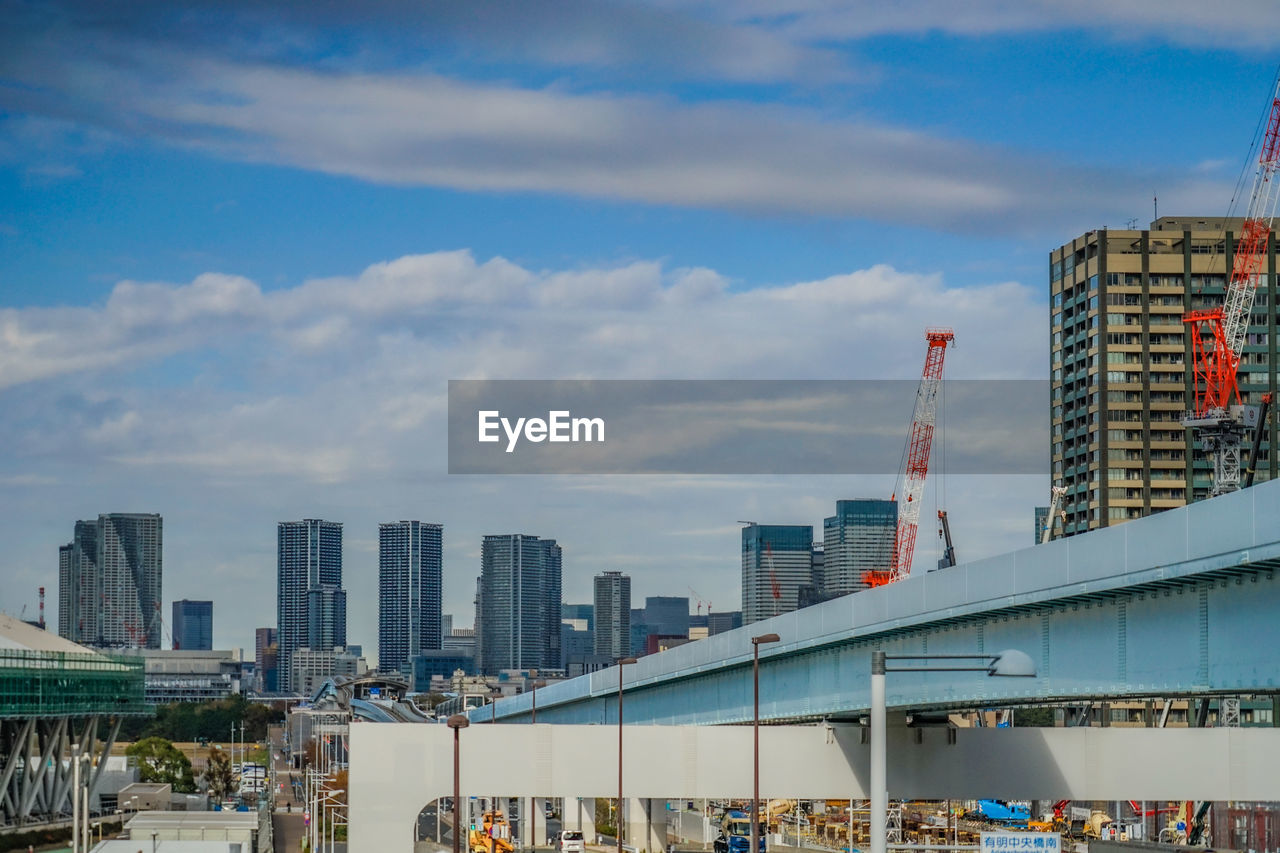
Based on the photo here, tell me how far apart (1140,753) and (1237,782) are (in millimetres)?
3644

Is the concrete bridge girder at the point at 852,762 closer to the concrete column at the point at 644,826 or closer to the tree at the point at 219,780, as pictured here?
the concrete column at the point at 644,826

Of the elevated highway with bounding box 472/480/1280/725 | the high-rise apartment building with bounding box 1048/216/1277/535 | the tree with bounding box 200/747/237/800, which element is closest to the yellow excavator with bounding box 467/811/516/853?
the elevated highway with bounding box 472/480/1280/725

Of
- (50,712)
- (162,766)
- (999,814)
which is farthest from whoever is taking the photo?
(162,766)

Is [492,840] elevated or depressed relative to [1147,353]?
depressed

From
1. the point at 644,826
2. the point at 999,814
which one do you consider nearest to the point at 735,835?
the point at 644,826

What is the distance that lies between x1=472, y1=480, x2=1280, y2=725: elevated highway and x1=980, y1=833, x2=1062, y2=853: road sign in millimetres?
3429

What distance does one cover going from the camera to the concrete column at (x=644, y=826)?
107 meters

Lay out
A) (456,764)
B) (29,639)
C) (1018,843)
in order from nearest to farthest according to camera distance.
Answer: (1018,843) → (456,764) → (29,639)

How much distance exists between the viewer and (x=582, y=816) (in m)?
118

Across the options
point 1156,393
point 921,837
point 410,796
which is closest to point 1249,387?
point 1156,393

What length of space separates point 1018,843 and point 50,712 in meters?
97.9

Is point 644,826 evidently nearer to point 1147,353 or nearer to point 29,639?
point 29,639

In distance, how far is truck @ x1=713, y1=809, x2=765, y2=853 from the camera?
95.4 meters

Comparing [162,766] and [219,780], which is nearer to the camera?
→ [162,766]
